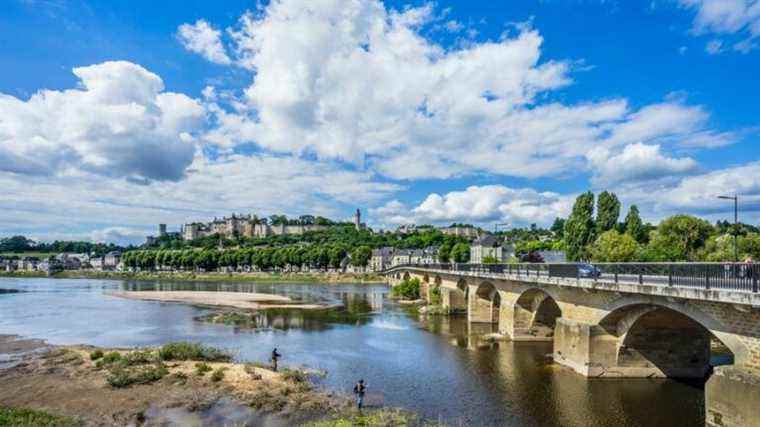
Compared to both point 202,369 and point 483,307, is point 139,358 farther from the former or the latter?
point 483,307

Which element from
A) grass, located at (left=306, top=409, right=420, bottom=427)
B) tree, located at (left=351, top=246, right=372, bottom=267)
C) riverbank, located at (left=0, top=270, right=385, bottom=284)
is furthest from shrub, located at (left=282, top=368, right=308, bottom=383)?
tree, located at (left=351, top=246, right=372, bottom=267)

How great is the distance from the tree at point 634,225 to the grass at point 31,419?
77579 mm

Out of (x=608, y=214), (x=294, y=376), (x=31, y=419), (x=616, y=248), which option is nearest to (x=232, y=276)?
(x=608, y=214)

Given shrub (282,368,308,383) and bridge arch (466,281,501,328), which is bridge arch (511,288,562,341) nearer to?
bridge arch (466,281,501,328)

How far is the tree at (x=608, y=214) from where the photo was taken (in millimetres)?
77438

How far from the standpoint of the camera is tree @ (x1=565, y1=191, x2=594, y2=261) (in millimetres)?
77562

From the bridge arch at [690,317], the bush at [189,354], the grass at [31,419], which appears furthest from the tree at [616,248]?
the grass at [31,419]

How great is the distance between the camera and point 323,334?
41.2 m

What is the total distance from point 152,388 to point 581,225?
69.1 metres

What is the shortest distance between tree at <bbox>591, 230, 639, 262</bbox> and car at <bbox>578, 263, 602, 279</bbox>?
3896cm

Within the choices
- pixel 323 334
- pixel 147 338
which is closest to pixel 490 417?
pixel 323 334

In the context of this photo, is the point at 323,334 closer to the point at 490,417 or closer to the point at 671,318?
the point at 490,417

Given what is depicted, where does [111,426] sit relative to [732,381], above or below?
below

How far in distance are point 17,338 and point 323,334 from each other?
24.4m
